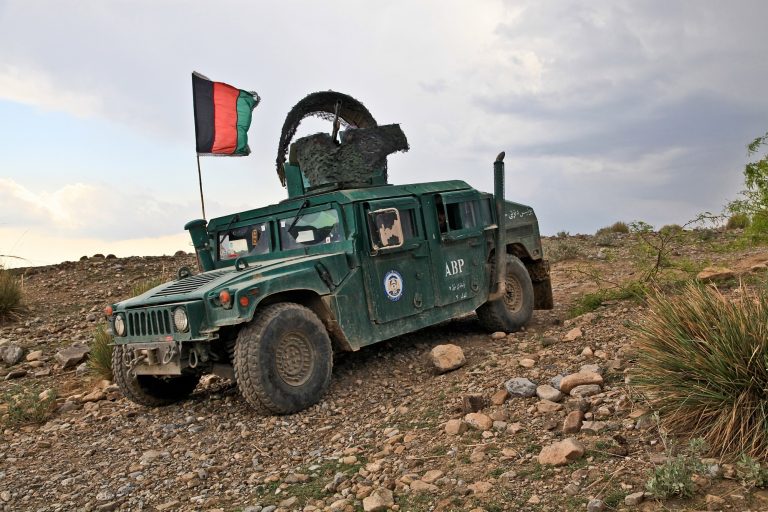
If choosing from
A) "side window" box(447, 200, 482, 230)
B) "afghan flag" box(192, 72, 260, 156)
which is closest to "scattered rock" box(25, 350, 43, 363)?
"afghan flag" box(192, 72, 260, 156)

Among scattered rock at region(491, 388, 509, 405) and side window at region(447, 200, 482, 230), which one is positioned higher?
side window at region(447, 200, 482, 230)

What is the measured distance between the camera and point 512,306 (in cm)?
916

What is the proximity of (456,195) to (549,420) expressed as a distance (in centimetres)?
408

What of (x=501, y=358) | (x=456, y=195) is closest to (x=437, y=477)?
(x=501, y=358)

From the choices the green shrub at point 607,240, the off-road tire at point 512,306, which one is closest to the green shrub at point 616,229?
the green shrub at point 607,240

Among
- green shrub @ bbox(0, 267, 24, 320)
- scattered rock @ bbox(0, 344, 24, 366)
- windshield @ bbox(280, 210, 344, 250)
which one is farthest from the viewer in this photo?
green shrub @ bbox(0, 267, 24, 320)

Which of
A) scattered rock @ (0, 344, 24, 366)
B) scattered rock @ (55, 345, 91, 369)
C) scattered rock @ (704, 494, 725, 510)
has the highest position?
scattered rock @ (0, 344, 24, 366)

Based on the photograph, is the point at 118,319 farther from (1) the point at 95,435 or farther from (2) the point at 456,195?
(2) the point at 456,195

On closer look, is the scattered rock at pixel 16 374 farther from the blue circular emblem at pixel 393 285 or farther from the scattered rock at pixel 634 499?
the scattered rock at pixel 634 499

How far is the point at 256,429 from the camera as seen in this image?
19.9 feet

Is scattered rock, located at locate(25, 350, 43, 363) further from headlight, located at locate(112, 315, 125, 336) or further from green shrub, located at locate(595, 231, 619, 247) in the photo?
green shrub, located at locate(595, 231, 619, 247)

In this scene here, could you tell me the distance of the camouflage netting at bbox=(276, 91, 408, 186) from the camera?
8.57 m

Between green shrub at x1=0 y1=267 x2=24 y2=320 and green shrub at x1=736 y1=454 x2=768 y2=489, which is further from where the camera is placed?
green shrub at x1=0 y1=267 x2=24 y2=320

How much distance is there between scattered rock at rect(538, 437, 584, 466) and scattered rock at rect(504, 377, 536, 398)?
1044mm
